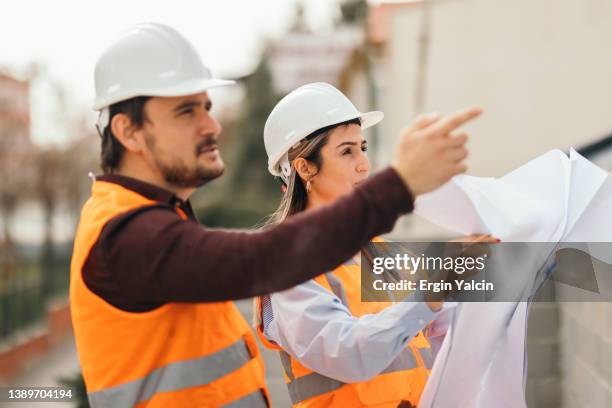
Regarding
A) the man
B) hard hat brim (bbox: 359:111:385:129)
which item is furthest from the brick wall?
the man

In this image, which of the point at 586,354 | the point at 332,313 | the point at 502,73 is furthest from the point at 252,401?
the point at 502,73

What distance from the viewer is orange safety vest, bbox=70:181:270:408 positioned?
1.85 metres

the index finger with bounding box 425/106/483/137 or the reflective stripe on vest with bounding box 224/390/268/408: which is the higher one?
the index finger with bounding box 425/106/483/137

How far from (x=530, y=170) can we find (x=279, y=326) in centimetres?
86

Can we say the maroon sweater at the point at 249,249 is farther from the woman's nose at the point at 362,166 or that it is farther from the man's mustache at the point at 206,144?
the woman's nose at the point at 362,166

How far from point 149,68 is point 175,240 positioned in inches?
18.4

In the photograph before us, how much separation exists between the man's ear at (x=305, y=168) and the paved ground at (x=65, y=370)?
220cm

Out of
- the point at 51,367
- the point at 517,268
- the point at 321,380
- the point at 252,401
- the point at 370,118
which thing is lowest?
the point at 51,367

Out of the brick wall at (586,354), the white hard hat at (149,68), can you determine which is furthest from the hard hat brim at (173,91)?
the brick wall at (586,354)

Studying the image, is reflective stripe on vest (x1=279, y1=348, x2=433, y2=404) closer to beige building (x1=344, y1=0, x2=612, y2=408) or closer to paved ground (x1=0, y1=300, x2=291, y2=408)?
paved ground (x1=0, y1=300, x2=291, y2=408)

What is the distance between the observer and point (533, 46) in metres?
12.7

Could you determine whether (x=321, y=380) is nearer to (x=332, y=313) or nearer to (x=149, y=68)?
(x=332, y=313)

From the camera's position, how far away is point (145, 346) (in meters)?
1.87

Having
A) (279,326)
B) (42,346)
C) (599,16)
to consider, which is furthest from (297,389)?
(42,346)
